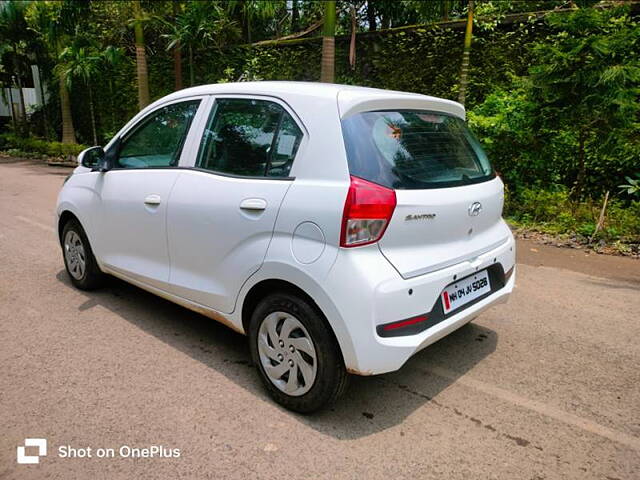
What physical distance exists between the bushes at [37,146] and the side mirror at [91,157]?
1379 cm

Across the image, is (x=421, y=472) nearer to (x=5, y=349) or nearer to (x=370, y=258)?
(x=370, y=258)

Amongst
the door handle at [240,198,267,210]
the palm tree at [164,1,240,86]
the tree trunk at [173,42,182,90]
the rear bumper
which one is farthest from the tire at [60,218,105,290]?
the tree trunk at [173,42,182,90]

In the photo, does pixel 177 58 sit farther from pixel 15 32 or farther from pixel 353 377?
pixel 353 377

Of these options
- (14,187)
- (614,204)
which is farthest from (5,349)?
(14,187)

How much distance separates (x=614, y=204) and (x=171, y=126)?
21.5ft

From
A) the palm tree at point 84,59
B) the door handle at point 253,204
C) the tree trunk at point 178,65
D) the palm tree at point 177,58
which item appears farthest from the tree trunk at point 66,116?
the door handle at point 253,204

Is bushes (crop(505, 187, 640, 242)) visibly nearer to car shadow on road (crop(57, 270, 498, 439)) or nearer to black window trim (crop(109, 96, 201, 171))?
car shadow on road (crop(57, 270, 498, 439))

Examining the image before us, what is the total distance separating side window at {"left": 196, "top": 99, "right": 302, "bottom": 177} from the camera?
286cm

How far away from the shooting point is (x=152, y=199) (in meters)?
3.51

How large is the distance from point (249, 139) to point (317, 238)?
899mm

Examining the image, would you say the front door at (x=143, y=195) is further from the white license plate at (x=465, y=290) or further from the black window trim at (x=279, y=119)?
the white license plate at (x=465, y=290)

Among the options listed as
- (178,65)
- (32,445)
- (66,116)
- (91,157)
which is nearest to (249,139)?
(91,157)

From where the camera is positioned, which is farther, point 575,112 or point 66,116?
point 66,116

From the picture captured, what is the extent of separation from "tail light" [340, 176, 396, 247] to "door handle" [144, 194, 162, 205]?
5.19ft
